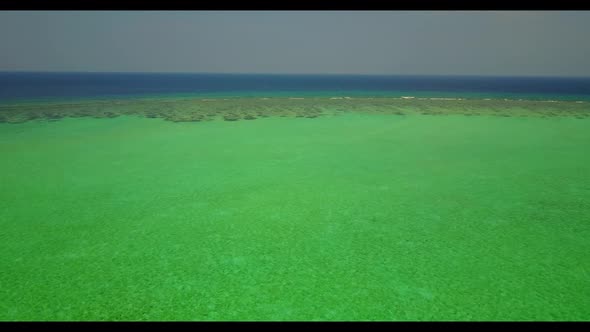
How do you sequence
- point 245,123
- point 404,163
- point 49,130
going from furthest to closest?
point 245,123 < point 49,130 < point 404,163

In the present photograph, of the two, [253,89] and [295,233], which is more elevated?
[253,89]

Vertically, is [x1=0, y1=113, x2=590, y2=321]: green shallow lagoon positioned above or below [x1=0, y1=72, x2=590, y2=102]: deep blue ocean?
below

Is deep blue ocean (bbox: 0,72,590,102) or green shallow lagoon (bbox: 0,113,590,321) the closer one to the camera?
green shallow lagoon (bbox: 0,113,590,321)

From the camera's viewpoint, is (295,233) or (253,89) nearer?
(295,233)

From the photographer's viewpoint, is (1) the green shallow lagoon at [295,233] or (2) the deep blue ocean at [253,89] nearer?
(1) the green shallow lagoon at [295,233]

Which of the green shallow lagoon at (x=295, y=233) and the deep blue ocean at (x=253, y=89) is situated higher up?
the deep blue ocean at (x=253, y=89)
